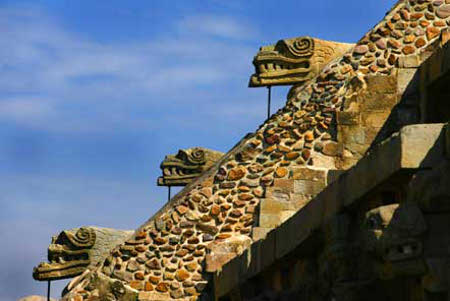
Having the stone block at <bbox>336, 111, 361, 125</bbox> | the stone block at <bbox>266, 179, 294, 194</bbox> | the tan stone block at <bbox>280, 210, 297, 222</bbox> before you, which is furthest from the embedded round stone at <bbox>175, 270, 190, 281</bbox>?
the stone block at <bbox>336, 111, 361, 125</bbox>

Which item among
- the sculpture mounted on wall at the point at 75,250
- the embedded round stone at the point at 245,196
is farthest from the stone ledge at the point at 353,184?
the sculpture mounted on wall at the point at 75,250

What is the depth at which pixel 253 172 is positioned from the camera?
20.3 meters

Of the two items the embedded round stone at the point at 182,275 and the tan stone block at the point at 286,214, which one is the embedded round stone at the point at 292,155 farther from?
the embedded round stone at the point at 182,275

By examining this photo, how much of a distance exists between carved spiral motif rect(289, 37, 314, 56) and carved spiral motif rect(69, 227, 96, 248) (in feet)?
15.6

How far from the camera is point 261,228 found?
64.5 ft

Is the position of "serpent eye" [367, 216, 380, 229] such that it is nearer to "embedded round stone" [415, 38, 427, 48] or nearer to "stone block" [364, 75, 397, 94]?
"stone block" [364, 75, 397, 94]

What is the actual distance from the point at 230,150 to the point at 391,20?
11.2 feet

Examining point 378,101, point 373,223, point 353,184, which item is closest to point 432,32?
point 378,101

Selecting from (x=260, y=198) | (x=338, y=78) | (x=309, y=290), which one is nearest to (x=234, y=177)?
(x=260, y=198)

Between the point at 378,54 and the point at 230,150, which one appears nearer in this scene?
the point at 378,54

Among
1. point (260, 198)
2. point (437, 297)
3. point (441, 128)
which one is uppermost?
point (260, 198)

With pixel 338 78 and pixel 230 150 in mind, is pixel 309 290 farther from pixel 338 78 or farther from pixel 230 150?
pixel 230 150

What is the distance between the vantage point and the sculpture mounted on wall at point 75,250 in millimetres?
24719

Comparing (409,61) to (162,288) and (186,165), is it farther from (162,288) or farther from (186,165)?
(186,165)
